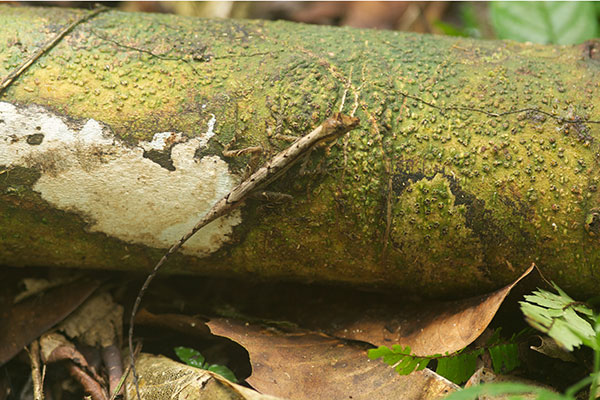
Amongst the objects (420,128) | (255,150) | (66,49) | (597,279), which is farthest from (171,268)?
(597,279)

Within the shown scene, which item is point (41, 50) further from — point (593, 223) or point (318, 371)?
point (593, 223)

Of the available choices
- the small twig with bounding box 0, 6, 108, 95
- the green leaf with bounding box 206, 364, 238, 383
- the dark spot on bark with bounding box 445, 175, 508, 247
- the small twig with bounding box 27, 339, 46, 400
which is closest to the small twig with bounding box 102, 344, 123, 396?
the small twig with bounding box 27, 339, 46, 400

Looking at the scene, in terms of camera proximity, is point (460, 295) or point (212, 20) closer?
point (460, 295)

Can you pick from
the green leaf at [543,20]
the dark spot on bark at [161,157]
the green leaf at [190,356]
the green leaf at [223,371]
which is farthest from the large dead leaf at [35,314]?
the green leaf at [543,20]

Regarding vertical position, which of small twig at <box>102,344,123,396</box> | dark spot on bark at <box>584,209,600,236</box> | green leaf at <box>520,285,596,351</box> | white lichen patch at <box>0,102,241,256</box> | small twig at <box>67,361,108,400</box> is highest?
dark spot on bark at <box>584,209,600,236</box>

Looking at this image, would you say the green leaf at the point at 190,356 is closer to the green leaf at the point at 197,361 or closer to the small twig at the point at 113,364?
the green leaf at the point at 197,361

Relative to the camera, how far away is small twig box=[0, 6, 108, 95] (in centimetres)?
268

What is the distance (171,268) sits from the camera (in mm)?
3086

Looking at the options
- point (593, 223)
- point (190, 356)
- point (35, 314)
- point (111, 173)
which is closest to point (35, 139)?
point (111, 173)

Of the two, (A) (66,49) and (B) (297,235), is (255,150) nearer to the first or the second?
(B) (297,235)

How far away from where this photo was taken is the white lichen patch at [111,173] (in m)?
2.63

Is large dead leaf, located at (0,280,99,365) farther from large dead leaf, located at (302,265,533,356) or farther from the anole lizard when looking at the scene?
large dead leaf, located at (302,265,533,356)

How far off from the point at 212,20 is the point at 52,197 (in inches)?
55.9

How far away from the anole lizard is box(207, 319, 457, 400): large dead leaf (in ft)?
1.90
